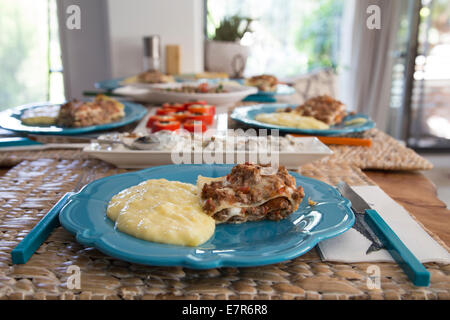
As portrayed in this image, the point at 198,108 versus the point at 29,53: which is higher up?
the point at 29,53

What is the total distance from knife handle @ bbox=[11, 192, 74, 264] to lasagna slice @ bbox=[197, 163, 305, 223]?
24cm

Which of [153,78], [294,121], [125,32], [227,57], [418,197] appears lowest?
[418,197]

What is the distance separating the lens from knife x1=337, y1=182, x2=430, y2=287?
1.67 ft

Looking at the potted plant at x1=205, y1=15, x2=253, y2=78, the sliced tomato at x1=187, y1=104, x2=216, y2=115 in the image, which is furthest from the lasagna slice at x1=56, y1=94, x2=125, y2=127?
the potted plant at x1=205, y1=15, x2=253, y2=78

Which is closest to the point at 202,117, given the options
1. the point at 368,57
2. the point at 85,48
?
the point at 85,48

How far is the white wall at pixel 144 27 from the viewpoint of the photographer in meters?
2.90

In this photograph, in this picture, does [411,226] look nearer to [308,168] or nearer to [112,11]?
[308,168]

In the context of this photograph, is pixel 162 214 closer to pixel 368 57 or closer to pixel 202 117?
pixel 202 117

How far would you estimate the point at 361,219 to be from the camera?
2.21 feet

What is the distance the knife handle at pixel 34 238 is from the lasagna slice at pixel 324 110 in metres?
0.92

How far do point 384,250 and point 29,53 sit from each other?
3884mm

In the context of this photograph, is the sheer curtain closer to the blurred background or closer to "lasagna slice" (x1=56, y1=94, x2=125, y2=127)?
the blurred background

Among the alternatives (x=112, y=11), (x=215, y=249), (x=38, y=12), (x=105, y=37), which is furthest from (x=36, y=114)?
(x=38, y=12)
